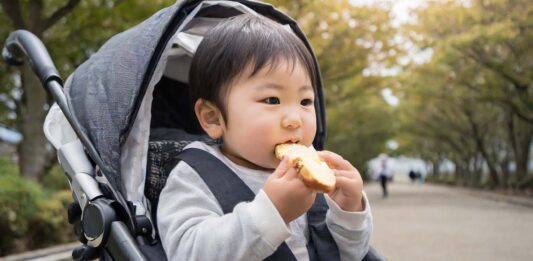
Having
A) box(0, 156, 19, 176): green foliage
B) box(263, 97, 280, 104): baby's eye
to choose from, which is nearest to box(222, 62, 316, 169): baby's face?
box(263, 97, 280, 104): baby's eye

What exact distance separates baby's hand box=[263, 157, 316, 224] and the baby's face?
0.16m

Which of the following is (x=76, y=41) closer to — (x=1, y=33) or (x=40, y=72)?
(x=1, y=33)

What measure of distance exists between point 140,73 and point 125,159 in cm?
32

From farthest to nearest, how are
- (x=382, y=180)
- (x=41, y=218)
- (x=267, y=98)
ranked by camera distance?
(x=382, y=180)
(x=41, y=218)
(x=267, y=98)

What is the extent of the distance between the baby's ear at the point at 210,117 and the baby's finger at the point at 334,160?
35cm

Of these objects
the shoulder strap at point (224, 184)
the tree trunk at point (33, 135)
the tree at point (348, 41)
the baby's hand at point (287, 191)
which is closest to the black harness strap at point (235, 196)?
the shoulder strap at point (224, 184)

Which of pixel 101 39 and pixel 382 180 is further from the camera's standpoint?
pixel 382 180

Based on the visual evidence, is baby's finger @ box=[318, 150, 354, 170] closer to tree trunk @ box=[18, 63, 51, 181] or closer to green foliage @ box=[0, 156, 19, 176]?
tree trunk @ box=[18, 63, 51, 181]

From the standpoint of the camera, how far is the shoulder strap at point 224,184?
1.63 m

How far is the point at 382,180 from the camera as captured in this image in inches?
806

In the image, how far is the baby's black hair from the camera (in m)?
1.62

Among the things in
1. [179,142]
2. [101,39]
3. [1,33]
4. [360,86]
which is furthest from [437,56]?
[179,142]

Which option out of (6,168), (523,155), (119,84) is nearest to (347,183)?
(119,84)

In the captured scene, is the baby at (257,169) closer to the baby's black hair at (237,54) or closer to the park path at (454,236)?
the baby's black hair at (237,54)
